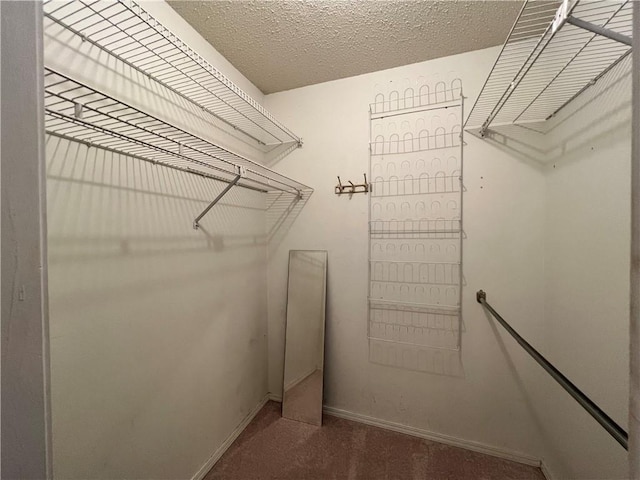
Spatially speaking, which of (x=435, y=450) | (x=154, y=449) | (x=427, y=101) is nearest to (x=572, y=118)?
(x=427, y=101)

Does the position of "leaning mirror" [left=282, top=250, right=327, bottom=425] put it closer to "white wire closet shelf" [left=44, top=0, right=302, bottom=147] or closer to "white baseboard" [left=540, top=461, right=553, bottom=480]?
"white wire closet shelf" [left=44, top=0, right=302, bottom=147]

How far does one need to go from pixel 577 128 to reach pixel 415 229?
2.97 feet

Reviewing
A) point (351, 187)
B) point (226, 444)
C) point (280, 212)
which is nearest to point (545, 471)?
point (226, 444)

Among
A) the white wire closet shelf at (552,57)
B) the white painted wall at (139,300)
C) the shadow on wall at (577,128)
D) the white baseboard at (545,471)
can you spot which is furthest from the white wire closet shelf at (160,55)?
the white baseboard at (545,471)

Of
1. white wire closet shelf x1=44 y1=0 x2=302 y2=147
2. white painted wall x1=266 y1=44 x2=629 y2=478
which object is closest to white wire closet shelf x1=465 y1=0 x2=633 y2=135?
white painted wall x1=266 y1=44 x2=629 y2=478

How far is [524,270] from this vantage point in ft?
4.92

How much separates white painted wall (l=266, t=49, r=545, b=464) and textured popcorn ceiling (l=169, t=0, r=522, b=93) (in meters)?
0.14

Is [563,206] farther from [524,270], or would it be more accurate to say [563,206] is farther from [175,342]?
[175,342]

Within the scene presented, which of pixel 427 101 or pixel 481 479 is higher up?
pixel 427 101

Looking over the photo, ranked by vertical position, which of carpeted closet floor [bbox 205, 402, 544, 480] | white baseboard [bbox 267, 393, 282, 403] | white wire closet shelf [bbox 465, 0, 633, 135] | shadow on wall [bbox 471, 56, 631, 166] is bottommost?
carpeted closet floor [bbox 205, 402, 544, 480]

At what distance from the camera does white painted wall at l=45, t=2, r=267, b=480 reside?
0.84 metres

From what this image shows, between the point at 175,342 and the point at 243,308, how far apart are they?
56 centimetres

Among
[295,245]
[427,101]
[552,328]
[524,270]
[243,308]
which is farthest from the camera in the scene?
[295,245]

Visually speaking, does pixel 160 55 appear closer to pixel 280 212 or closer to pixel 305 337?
pixel 280 212
